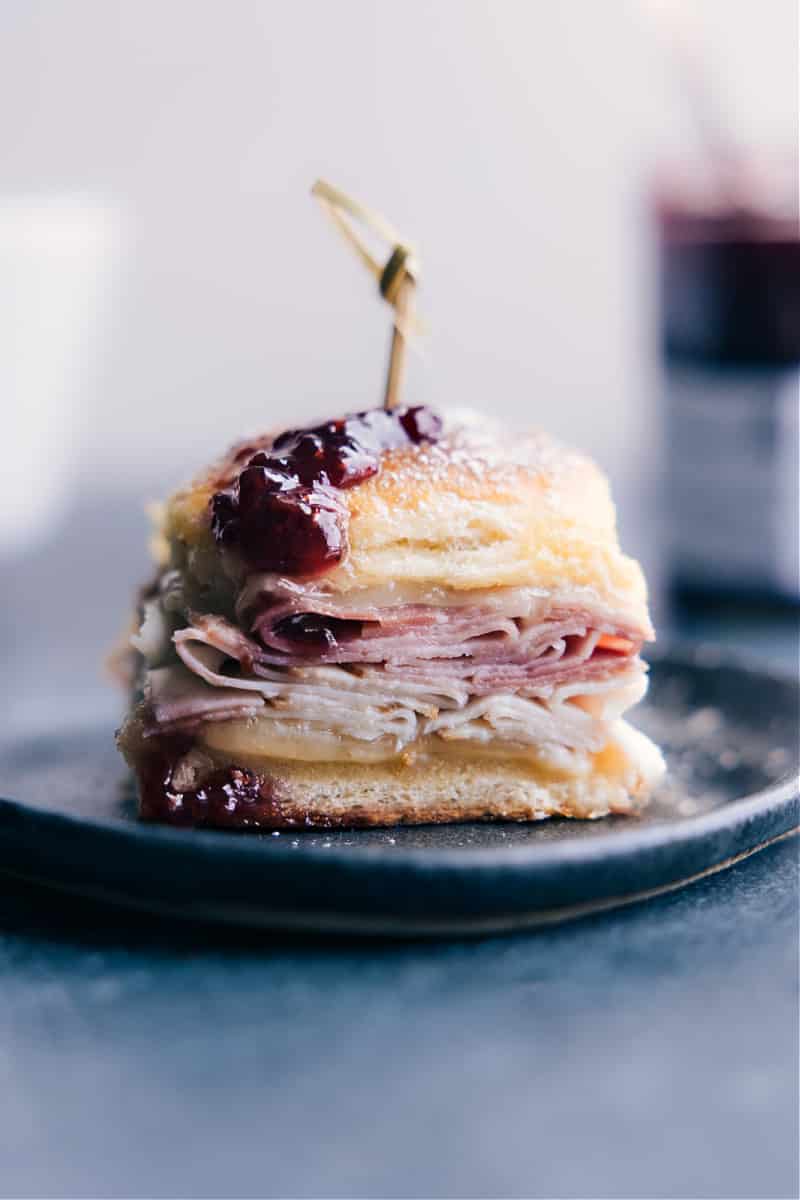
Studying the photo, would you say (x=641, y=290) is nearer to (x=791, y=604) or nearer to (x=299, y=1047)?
(x=791, y=604)

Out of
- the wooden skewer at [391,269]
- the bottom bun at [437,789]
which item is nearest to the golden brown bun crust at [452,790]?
the bottom bun at [437,789]

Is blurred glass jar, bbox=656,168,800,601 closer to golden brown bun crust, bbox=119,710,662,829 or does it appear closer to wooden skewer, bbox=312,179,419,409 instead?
wooden skewer, bbox=312,179,419,409

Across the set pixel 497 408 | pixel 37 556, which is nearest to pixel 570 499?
pixel 37 556

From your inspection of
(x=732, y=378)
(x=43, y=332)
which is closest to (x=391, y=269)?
(x=43, y=332)

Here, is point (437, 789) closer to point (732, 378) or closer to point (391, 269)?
point (391, 269)

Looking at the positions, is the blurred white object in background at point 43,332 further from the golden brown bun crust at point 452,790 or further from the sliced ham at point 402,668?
the golden brown bun crust at point 452,790

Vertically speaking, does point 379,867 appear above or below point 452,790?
above

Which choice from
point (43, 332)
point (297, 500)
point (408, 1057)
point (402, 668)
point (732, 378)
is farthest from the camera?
point (732, 378)
